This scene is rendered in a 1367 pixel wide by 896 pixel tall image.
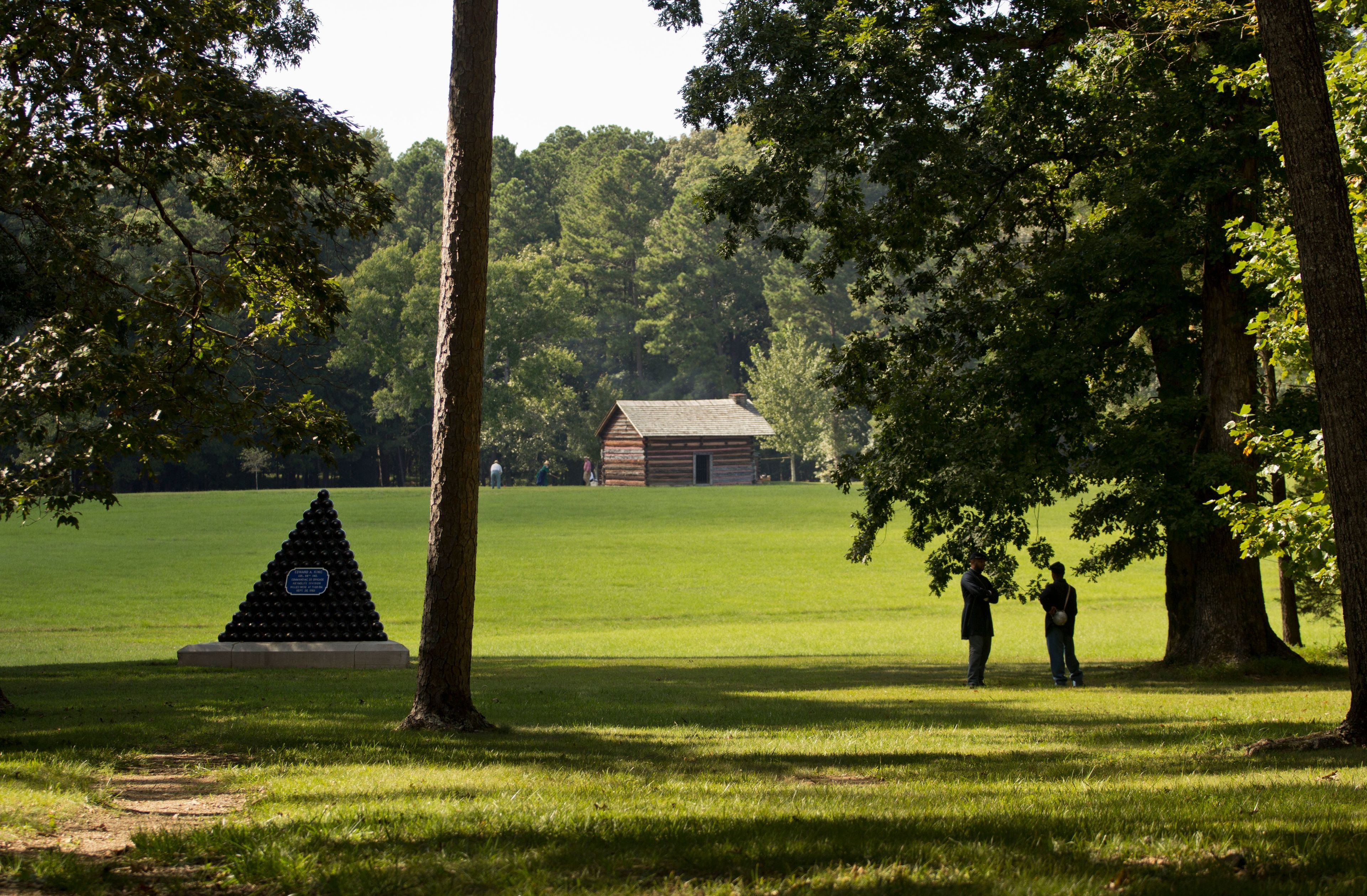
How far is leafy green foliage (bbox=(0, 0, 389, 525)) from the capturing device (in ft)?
34.4

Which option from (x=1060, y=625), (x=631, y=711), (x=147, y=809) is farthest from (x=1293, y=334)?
(x=147, y=809)

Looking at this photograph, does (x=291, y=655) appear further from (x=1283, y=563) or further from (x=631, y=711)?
(x=1283, y=563)

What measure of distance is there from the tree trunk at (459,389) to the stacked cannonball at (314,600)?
7084 mm

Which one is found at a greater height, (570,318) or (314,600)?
(570,318)

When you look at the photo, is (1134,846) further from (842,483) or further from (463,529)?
(842,483)

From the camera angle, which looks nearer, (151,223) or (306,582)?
(151,223)

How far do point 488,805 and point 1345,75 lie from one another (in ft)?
35.9

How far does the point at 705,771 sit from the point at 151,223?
10.00 metres

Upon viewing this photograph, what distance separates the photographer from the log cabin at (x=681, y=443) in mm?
76875

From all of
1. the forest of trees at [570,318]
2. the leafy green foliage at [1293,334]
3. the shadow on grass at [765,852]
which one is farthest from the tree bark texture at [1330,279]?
the forest of trees at [570,318]

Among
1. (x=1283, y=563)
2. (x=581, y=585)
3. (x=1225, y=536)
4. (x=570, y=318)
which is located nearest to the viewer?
(x=1283, y=563)

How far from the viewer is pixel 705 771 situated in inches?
305

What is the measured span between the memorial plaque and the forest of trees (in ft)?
152

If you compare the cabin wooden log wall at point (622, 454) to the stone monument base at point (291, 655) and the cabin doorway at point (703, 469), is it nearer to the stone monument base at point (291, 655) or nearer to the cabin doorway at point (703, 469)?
the cabin doorway at point (703, 469)
